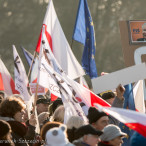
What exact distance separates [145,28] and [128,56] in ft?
4.15

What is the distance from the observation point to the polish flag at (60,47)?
27.1 feet

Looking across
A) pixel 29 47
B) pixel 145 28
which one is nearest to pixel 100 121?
pixel 145 28

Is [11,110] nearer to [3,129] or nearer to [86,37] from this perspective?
[3,129]

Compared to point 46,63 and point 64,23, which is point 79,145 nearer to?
point 46,63

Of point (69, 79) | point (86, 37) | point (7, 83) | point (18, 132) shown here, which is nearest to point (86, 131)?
point (18, 132)

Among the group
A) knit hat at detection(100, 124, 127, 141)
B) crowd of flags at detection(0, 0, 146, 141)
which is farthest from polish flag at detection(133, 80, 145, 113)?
knit hat at detection(100, 124, 127, 141)

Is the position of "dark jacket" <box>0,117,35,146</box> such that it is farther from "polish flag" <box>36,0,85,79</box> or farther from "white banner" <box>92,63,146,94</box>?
"polish flag" <box>36,0,85,79</box>

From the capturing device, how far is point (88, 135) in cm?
491

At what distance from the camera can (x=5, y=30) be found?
93.8 ft

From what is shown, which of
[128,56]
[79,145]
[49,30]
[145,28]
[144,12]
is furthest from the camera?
[144,12]

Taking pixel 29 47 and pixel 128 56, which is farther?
pixel 29 47

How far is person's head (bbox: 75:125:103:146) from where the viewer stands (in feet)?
16.0

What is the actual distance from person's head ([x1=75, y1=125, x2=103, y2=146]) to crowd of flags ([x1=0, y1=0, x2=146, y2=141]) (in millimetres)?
319

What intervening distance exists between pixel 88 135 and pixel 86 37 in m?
4.99
